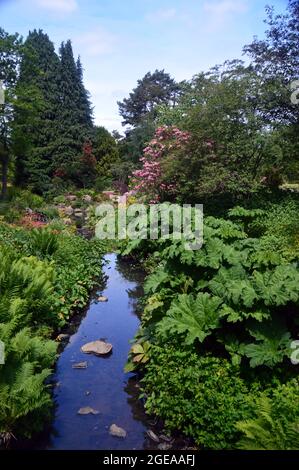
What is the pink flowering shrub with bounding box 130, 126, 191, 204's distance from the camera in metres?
14.9

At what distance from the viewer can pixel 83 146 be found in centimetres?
3256

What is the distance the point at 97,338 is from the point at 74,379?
60.6 inches

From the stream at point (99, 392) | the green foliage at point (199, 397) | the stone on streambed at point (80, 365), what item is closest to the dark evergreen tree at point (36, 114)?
the stream at point (99, 392)

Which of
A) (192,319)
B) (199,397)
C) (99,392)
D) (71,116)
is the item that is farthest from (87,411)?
(71,116)

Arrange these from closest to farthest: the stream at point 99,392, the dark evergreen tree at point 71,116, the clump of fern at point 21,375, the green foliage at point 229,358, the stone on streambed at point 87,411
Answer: the green foliage at point 229,358 → the clump of fern at point 21,375 → the stream at point 99,392 → the stone on streambed at point 87,411 → the dark evergreen tree at point 71,116

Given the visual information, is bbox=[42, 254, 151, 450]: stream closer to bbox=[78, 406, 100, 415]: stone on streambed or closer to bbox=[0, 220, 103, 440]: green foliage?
bbox=[78, 406, 100, 415]: stone on streambed

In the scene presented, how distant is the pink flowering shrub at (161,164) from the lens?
1492 cm

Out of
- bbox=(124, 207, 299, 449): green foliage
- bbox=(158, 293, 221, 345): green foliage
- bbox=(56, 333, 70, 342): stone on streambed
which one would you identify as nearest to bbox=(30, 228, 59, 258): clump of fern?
bbox=(56, 333, 70, 342): stone on streambed

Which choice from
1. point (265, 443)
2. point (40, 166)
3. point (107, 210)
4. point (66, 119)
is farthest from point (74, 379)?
point (66, 119)

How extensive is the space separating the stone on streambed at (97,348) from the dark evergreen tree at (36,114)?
59.0 ft

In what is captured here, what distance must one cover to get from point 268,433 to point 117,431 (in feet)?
6.42

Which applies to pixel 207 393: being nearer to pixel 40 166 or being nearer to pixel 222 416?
pixel 222 416

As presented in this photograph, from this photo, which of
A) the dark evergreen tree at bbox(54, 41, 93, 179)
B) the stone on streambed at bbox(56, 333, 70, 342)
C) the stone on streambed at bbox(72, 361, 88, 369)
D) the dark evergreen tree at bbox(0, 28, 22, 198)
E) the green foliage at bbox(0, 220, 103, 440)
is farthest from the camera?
the dark evergreen tree at bbox(54, 41, 93, 179)

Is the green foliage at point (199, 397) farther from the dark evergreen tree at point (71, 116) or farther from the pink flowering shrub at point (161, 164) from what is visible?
the dark evergreen tree at point (71, 116)
